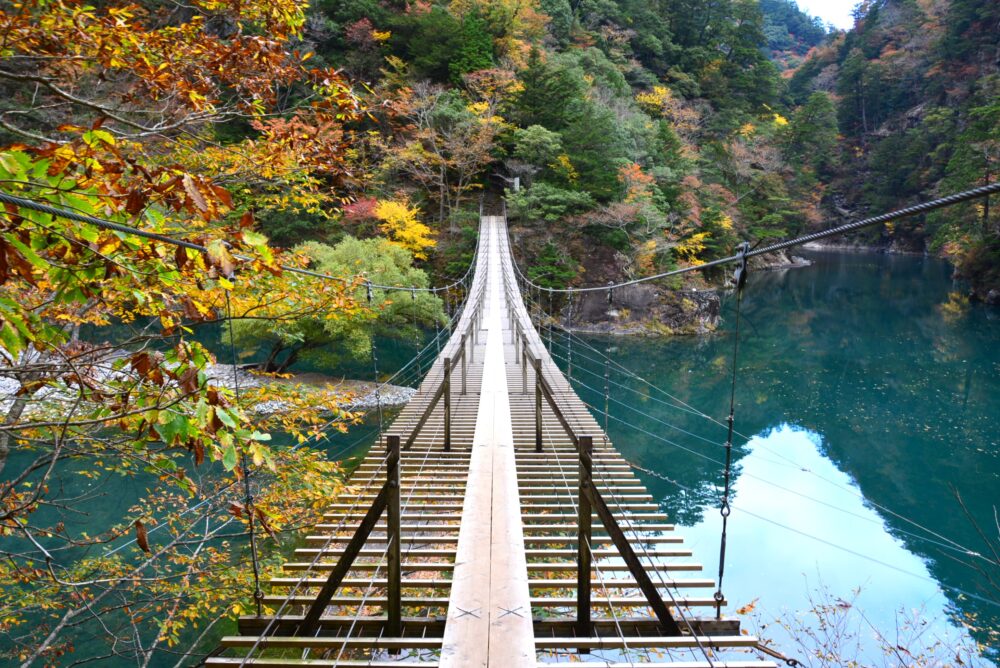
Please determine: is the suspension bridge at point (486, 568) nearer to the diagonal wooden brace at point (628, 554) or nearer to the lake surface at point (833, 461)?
the diagonal wooden brace at point (628, 554)

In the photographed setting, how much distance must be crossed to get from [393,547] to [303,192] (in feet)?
6.51

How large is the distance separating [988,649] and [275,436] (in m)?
7.95

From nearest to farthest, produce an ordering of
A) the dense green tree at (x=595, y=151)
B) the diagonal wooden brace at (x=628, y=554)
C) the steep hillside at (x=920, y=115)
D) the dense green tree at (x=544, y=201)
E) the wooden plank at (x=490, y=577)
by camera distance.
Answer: the wooden plank at (x=490, y=577), the diagonal wooden brace at (x=628, y=554), the dense green tree at (x=544, y=201), the dense green tree at (x=595, y=151), the steep hillside at (x=920, y=115)

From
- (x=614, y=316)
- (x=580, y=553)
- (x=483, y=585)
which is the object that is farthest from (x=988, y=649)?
(x=614, y=316)

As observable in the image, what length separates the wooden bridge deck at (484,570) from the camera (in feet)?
4.94

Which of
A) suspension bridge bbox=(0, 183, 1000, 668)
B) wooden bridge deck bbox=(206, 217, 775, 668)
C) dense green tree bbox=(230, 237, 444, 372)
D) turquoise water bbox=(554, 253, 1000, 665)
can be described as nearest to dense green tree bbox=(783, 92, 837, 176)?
turquoise water bbox=(554, 253, 1000, 665)

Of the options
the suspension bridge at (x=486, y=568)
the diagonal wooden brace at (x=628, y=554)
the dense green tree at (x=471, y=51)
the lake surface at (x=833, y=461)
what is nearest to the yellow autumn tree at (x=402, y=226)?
the lake surface at (x=833, y=461)

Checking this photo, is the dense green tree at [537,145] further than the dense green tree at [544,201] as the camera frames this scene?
Yes

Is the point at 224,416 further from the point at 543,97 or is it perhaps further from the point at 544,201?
the point at 543,97

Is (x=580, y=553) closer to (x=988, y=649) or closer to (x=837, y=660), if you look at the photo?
(x=837, y=660)

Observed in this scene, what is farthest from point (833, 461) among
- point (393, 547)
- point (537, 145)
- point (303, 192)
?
point (537, 145)

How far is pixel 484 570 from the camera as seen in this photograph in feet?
5.31

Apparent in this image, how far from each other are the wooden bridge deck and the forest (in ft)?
1.32

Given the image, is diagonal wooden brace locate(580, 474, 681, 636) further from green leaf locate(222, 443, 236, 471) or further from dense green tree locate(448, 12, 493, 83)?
dense green tree locate(448, 12, 493, 83)
